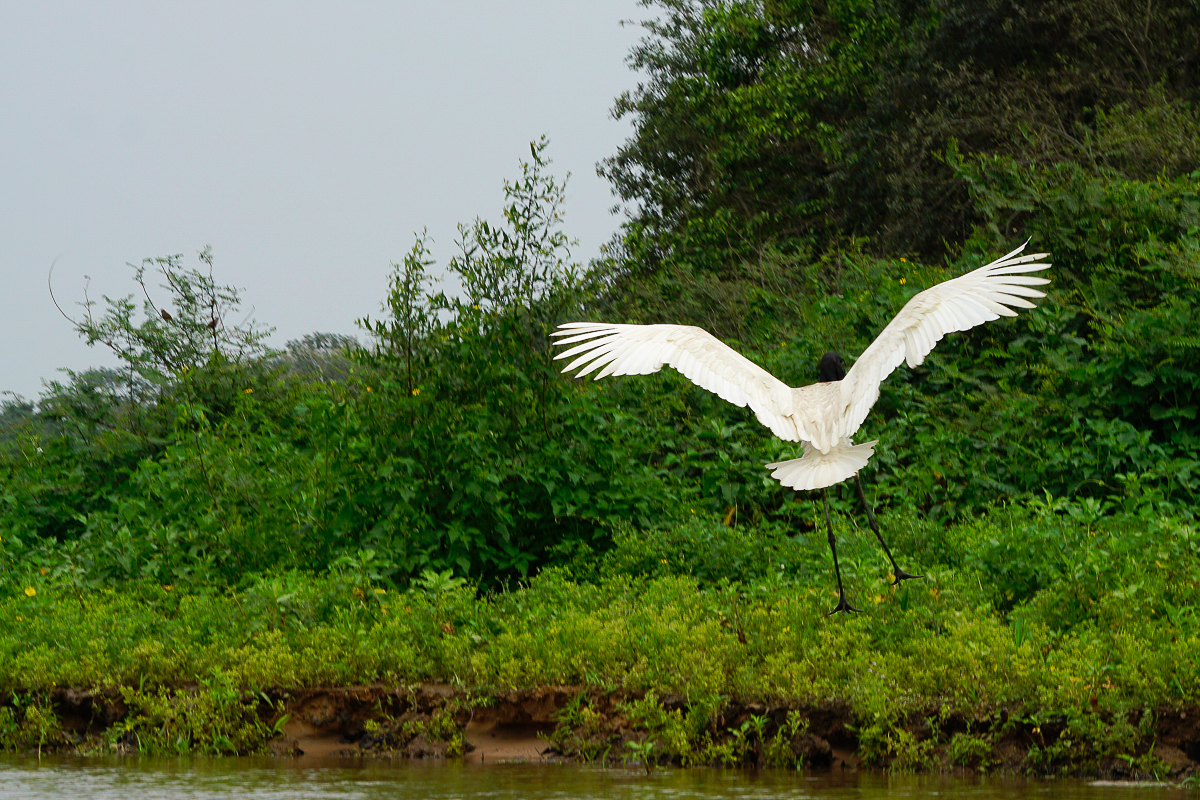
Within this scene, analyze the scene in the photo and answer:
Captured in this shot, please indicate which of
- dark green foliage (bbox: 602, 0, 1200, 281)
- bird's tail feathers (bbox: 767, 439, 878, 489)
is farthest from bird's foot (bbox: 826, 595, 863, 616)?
dark green foliage (bbox: 602, 0, 1200, 281)

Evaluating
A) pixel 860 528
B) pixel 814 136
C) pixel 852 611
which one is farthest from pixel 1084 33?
pixel 852 611

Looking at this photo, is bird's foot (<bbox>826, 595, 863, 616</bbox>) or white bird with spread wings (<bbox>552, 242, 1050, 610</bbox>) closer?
bird's foot (<bbox>826, 595, 863, 616</bbox>)

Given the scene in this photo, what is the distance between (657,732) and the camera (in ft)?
16.5

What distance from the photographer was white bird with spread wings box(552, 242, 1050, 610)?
19.1 feet

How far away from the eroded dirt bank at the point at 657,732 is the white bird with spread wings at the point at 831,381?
1064 mm

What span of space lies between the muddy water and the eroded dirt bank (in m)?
0.13

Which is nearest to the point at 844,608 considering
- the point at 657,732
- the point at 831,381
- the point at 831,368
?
the point at 657,732

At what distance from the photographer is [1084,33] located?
52.2 feet

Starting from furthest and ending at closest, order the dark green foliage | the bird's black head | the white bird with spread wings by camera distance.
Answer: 1. the dark green foliage
2. the bird's black head
3. the white bird with spread wings

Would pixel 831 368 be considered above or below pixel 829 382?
above

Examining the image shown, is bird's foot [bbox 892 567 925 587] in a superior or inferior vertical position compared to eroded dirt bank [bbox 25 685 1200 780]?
superior

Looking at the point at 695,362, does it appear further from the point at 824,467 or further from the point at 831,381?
the point at 824,467

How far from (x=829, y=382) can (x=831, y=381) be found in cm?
17

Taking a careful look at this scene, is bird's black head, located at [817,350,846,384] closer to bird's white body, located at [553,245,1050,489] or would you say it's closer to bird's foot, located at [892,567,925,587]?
bird's white body, located at [553,245,1050,489]
